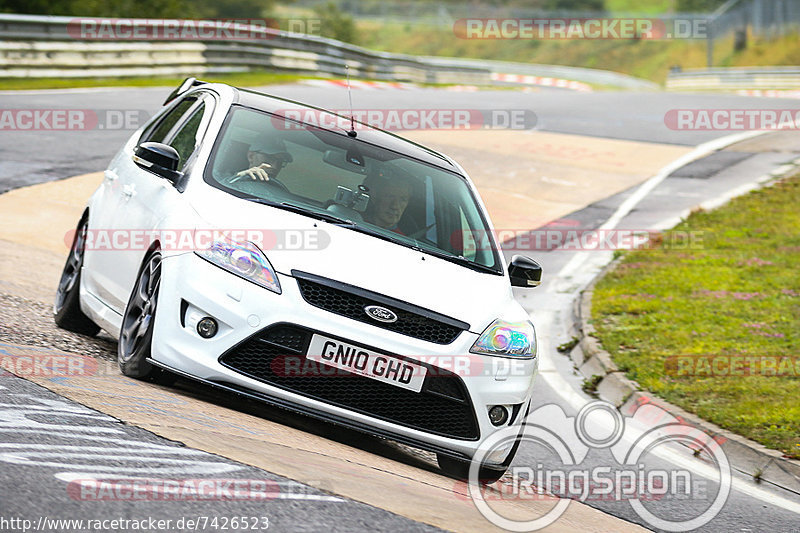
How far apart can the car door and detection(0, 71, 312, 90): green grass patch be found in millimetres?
13738

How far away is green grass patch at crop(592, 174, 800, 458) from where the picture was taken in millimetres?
7630

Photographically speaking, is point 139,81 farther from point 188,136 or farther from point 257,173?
point 257,173

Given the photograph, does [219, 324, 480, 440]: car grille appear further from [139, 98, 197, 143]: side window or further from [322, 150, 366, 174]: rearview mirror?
[139, 98, 197, 143]: side window

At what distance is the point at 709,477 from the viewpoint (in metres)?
6.57

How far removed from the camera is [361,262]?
529cm

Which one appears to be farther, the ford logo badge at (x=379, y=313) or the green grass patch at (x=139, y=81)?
the green grass patch at (x=139, y=81)

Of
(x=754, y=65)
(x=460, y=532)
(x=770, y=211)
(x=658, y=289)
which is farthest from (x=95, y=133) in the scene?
(x=754, y=65)

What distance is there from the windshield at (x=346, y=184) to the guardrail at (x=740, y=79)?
36.6m

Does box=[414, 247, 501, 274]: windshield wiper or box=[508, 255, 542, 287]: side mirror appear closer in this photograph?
box=[414, 247, 501, 274]: windshield wiper

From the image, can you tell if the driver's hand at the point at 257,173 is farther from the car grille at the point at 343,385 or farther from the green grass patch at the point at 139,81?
the green grass patch at the point at 139,81

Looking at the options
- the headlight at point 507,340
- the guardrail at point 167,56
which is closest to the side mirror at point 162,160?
the headlight at point 507,340

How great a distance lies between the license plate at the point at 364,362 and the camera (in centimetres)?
498

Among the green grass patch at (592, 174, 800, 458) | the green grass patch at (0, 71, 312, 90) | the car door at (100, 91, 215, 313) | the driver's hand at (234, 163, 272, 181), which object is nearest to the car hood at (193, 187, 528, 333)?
the driver's hand at (234, 163, 272, 181)

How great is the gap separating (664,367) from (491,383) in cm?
371
